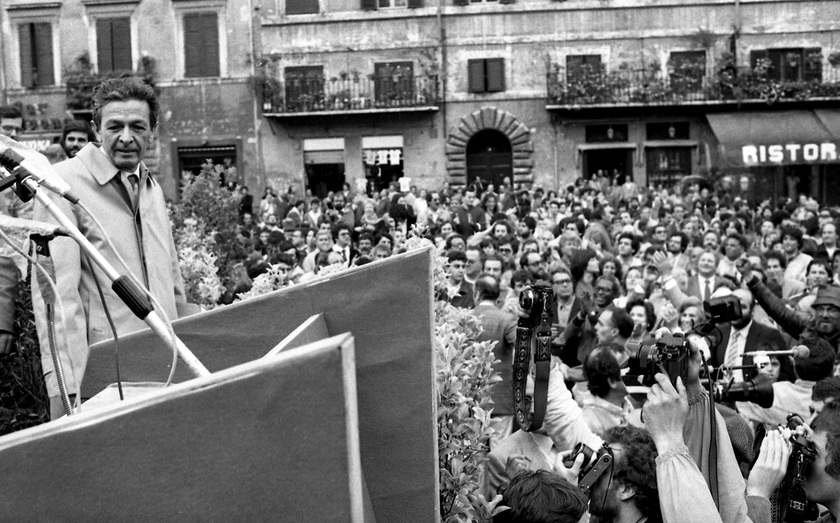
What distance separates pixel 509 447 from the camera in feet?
15.0

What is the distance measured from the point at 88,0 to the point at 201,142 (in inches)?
204

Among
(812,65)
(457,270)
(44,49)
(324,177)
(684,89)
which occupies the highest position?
(44,49)

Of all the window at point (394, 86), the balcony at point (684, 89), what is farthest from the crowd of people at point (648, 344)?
the window at point (394, 86)

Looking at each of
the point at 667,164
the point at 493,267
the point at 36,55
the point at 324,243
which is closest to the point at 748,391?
the point at 493,267

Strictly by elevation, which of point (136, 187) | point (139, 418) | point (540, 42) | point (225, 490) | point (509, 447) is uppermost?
point (540, 42)

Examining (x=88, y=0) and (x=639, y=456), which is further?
(x=88, y=0)

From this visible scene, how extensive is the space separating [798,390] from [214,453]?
497cm

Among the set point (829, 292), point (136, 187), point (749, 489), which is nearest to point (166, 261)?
point (136, 187)

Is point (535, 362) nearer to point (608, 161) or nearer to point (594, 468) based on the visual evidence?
point (594, 468)

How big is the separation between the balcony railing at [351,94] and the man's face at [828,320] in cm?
2531

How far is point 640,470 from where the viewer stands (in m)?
3.47

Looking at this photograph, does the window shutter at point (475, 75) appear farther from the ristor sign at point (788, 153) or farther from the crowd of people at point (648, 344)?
the crowd of people at point (648, 344)

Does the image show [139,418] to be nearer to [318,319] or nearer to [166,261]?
[318,319]

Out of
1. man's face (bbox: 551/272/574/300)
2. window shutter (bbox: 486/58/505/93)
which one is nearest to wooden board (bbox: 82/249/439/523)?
man's face (bbox: 551/272/574/300)
